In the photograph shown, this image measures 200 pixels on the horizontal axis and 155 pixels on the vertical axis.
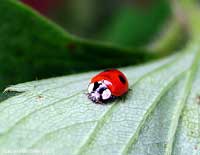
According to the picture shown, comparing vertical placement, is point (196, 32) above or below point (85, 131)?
above

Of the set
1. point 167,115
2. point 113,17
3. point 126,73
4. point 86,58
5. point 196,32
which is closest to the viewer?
point 167,115

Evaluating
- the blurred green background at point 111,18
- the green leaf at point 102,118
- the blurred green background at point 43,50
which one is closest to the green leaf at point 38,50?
the blurred green background at point 43,50

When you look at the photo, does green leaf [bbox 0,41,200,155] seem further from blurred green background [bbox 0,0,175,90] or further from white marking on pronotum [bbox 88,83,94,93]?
blurred green background [bbox 0,0,175,90]

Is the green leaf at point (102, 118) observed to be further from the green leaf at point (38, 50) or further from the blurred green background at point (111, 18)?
the blurred green background at point (111, 18)

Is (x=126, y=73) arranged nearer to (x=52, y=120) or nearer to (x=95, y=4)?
(x=52, y=120)

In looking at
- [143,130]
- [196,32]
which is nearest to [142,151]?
[143,130]

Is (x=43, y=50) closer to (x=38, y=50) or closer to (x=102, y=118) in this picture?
(x=38, y=50)
